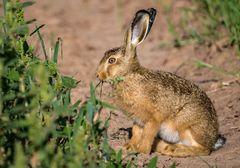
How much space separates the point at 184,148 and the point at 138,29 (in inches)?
47.3

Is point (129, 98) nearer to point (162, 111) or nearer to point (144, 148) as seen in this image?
point (162, 111)

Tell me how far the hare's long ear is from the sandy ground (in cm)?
87

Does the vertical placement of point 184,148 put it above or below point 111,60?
below

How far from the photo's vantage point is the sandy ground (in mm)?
5945

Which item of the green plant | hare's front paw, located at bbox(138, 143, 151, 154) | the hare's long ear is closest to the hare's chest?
hare's front paw, located at bbox(138, 143, 151, 154)

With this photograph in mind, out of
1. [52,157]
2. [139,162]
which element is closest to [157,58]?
[139,162]

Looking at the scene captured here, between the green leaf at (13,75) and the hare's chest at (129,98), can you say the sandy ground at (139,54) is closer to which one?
the hare's chest at (129,98)

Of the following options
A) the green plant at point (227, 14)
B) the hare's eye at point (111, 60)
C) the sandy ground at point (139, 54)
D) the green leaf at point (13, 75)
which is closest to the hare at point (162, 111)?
the hare's eye at point (111, 60)

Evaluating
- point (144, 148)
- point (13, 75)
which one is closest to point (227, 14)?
point (144, 148)

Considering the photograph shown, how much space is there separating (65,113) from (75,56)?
4862mm

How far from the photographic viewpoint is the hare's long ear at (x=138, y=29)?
597 cm

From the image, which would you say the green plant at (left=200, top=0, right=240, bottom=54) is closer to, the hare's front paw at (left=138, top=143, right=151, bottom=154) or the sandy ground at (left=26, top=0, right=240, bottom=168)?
the sandy ground at (left=26, top=0, right=240, bottom=168)

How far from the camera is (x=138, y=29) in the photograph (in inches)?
238

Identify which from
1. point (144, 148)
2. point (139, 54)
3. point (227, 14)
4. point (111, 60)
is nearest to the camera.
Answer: point (144, 148)
